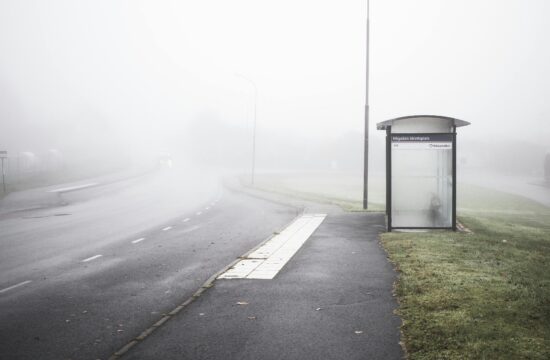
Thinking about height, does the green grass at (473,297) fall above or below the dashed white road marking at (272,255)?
above

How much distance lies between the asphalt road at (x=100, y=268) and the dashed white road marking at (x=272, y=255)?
1.88 ft

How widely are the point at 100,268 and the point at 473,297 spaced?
23.0ft

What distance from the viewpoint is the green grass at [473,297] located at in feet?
15.8

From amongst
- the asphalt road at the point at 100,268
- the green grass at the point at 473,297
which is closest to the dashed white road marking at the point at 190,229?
the asphalt road at the point at 100,268

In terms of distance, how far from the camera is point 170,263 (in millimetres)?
9945

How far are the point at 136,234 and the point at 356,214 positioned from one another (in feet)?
29.9

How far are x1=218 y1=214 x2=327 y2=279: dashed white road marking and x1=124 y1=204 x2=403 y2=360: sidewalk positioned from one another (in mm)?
286

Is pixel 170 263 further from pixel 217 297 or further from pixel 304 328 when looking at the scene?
pixel 304 328

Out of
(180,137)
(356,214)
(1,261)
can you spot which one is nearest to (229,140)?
(180,137)

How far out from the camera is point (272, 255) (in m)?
10.4

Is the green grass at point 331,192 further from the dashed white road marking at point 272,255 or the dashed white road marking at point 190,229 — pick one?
the dashed white road marking at point 190,229

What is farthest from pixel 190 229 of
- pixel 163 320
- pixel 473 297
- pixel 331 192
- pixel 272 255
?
pixel 331 192

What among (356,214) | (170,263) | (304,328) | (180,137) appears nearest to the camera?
(304,328)

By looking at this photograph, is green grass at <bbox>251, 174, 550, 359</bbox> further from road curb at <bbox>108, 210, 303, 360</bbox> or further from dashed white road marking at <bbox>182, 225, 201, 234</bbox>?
dashed white road marking at <bbox>182, 225, 201, 234</bbox>
